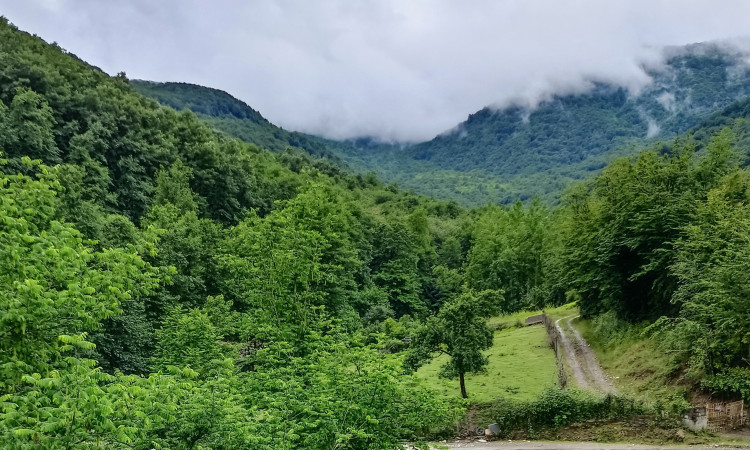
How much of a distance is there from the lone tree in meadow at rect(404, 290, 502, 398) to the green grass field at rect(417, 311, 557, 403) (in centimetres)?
168

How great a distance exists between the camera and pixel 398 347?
33.9 metres

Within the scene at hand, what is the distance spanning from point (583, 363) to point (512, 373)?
15.9 ft

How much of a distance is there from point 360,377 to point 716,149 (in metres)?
30.7

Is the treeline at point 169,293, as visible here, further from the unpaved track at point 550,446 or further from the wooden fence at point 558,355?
the wooden fence at point 558,355

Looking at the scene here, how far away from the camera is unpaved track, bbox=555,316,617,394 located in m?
28.2

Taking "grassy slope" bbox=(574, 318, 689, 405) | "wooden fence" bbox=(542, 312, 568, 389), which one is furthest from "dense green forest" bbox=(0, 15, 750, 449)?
"wooden fence" bbox=(542, 312, 568, 389)

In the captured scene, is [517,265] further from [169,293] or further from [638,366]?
[169,293]

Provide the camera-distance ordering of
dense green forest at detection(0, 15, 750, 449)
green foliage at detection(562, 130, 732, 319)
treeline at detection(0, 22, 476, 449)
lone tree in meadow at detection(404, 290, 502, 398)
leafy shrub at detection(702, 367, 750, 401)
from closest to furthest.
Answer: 1. treeline at detection(0, 22, 476, 449)
2. dense green forest at detection(0, 15, 750, 449)
3. leafy shrub at detection(702, 367, 750, 401)
4. lone tree in meadow at detection(404, 290, 502, 398)
5. green foliage at detection(562, 130, 732, 319)

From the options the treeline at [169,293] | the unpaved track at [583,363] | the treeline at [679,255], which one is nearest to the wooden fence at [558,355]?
the unpaved track at [583,363]

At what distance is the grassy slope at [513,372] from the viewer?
98.0ft

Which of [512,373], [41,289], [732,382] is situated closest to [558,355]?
[512,373]

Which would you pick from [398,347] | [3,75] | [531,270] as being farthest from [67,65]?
[531,270]

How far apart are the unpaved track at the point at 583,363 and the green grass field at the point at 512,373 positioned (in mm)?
1380

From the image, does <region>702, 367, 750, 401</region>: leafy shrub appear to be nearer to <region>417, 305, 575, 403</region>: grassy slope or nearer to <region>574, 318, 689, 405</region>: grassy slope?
<region>574, 318, 689, 405</region>: grassy slope
